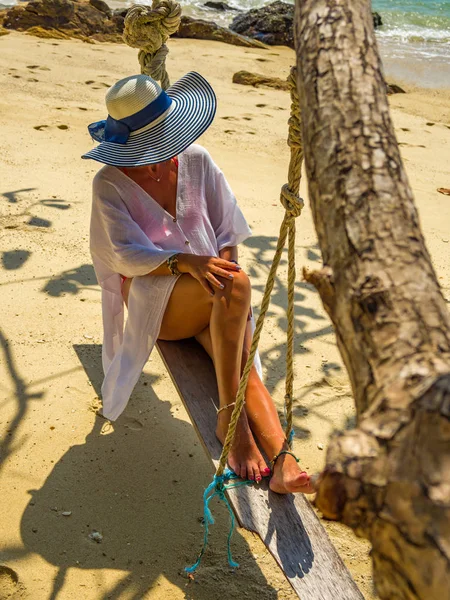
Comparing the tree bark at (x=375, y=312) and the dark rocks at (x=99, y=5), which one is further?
the dark rocks at (x=99, y=5)

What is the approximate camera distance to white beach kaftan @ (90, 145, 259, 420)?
2592 millimetres

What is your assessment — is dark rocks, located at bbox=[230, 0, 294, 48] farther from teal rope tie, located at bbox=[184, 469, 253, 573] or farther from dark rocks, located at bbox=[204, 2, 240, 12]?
teal rope tie, located at bbox=[184, 469, 253, 573]

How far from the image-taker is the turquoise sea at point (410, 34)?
37.3ft

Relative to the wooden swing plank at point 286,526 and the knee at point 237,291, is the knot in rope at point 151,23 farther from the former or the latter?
the wooden swing plank at point 286,526

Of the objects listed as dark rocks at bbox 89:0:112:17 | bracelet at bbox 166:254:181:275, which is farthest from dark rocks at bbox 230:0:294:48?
bracelet at bbox 166:254:181:275

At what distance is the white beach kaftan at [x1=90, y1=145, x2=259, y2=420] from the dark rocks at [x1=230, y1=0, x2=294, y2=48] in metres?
10.4

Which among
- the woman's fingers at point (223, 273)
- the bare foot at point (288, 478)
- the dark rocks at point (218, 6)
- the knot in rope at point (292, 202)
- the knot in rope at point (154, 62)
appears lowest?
the dark rocks at point (218, 6)

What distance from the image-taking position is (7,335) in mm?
3359

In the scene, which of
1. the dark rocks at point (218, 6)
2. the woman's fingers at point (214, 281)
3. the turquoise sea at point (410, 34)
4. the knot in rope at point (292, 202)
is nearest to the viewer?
the knot in rope at point (292, 202)

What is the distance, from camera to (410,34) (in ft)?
49.0

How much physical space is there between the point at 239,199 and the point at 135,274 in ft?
8.38

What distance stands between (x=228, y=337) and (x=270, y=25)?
11520 millimetres

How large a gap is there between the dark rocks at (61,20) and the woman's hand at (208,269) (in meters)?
9.34

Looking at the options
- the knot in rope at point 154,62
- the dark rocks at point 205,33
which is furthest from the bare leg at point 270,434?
the dark rocks at point 205,33
